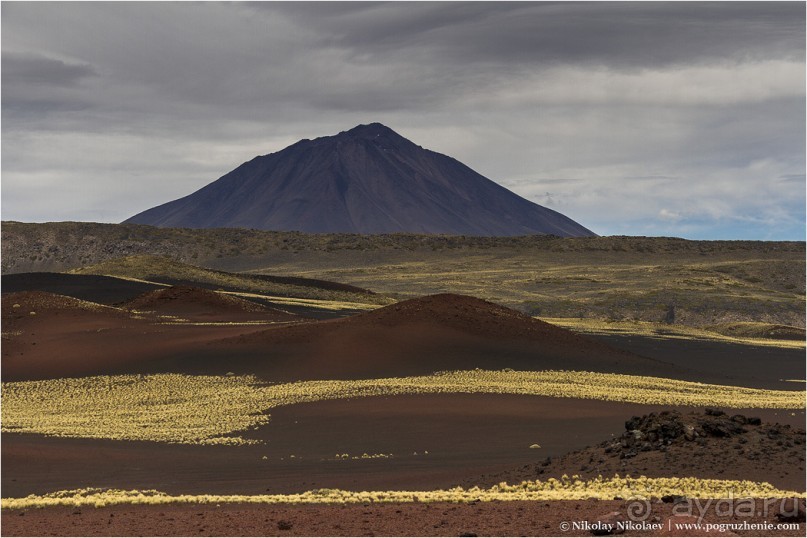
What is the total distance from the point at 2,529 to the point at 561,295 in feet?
367

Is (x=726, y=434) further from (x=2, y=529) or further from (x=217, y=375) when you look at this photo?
(x=217, y=375)

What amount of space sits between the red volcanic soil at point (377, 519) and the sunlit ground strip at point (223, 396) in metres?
13.2

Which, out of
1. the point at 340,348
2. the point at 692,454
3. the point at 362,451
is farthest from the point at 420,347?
the point at 692,454

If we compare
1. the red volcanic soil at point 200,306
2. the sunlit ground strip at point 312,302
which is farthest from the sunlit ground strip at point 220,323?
the sunlit ground strip at point 312,302

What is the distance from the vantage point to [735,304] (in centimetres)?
11794

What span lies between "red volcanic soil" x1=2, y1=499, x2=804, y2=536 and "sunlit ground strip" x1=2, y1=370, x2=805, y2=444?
43.4ft

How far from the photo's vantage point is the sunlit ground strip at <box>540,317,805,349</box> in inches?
3278

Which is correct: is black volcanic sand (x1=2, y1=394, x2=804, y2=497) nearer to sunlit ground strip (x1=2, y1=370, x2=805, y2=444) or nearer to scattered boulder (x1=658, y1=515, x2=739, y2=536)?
sunlit ground strip (x1=2, y1=370, x2=805, y2=444)

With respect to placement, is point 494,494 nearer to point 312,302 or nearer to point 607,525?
point 607,525

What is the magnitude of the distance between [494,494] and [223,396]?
2498cm

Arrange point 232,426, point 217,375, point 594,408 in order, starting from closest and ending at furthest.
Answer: point 232,426
point 594,408
point 217,375

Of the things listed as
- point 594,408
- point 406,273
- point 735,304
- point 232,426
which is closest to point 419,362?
point 594,408

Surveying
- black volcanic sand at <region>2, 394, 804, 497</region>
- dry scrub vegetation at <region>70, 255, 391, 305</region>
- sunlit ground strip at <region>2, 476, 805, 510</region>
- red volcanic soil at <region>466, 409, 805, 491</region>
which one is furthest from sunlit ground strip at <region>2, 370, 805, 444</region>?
Answer: dry scrub vegetation at <region>70, 255, 391, 305</region>

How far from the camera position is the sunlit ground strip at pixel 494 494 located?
70.5ft
